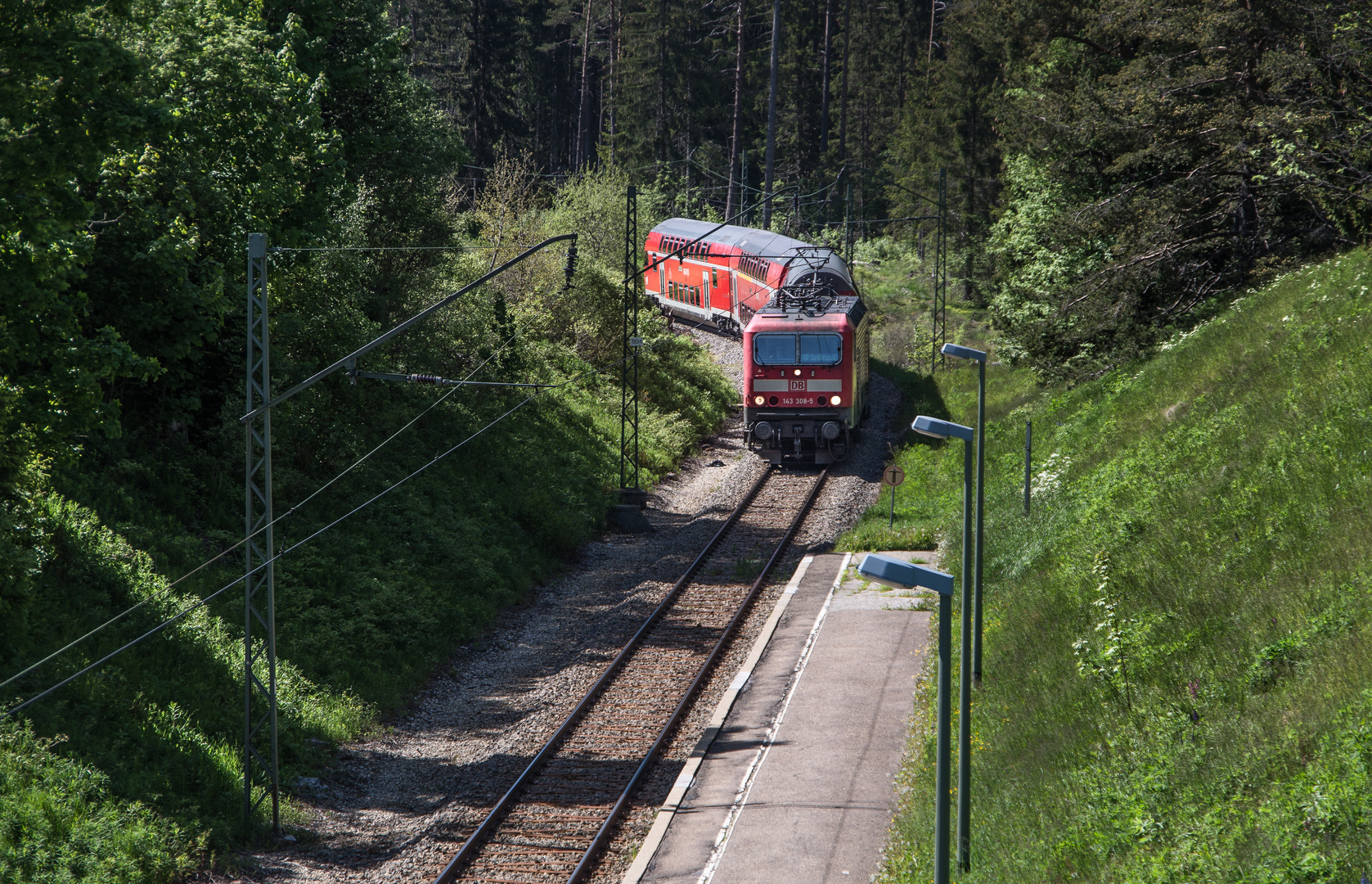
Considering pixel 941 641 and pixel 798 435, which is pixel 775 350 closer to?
pixel 798 435

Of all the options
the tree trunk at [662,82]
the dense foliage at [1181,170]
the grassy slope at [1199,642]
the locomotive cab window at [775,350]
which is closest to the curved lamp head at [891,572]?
the grassy slope at [1199,642]

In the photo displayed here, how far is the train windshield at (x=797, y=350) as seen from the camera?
27.4 m

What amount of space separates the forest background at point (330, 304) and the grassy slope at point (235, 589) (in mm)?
55

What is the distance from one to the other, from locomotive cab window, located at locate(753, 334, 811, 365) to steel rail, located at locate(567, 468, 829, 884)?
3527mm

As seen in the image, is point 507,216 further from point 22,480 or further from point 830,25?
point 830,25

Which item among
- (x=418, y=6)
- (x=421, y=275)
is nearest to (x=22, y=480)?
(x=421, y=275)

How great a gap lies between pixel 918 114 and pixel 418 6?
36166 mm

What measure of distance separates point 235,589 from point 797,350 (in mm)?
14706

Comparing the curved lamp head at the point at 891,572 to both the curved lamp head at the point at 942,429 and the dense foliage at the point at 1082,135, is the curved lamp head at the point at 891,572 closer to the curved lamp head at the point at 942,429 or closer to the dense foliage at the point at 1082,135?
the curved lamp head at the point at 942,429

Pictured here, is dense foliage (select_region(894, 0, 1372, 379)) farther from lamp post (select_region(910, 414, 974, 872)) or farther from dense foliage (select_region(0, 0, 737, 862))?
lamp post (select_region(910, 414, 974, 872))

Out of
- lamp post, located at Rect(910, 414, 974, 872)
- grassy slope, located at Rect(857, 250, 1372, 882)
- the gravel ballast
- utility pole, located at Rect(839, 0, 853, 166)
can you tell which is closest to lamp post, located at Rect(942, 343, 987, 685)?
grassy slope, located at Rect(857, 250, 1372, 882)

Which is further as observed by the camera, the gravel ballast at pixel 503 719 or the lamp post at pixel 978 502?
the lamp post at pixel 978 502

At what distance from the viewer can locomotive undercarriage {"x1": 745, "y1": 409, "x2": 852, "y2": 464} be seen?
27.9 meters

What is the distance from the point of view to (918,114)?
6344 centimetres
